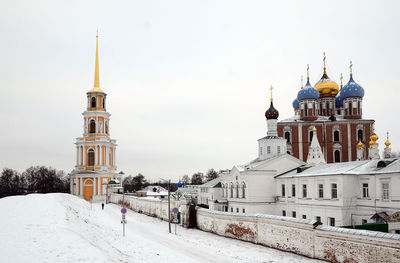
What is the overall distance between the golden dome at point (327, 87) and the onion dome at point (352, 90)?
2.30 m

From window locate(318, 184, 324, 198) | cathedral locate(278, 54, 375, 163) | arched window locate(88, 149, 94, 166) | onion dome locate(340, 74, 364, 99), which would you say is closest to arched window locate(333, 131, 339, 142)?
cathedral locate(278, 54, 375, 163)

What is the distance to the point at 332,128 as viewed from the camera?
210ft

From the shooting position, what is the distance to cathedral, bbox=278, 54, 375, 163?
63.2 metres

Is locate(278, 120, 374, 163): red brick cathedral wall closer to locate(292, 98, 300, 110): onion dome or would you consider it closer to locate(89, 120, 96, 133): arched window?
locate(292, 98, 300, 110): onion dome

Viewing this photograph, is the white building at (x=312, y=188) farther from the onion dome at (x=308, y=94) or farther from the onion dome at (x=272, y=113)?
the onion dome at (x=308, y=94)

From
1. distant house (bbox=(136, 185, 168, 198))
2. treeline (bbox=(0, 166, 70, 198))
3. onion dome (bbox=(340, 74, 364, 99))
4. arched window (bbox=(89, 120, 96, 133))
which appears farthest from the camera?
treeline (bbox=(0, 166, 70, 198))

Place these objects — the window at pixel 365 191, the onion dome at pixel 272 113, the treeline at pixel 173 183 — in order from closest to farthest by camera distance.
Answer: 1. the window at pixel 365 191
2. the onion dome at pixel 272 113
3. the treeline at pixel 173 183

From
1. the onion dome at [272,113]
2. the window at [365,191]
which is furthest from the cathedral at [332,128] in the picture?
the window at [365,191]

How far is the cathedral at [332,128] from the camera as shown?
63.2 m

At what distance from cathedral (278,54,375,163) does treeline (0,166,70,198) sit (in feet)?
243

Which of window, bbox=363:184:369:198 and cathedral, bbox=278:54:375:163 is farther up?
cathedral, bbox=278:54:375:163

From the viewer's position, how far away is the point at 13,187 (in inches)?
4213

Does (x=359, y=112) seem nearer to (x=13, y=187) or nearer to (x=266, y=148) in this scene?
(x=266, y=148)

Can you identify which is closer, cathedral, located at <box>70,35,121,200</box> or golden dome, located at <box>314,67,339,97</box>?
golden dome, located at <box>314,67,339,97</box>
